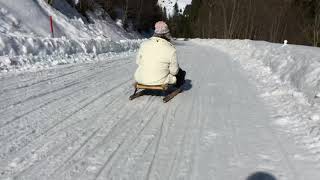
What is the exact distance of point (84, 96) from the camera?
8789 mm

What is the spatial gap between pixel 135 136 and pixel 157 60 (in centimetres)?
294

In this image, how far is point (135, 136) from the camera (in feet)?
19.8

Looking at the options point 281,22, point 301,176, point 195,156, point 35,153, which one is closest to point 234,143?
point 195,156

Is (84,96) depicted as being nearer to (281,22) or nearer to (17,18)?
(17,18)

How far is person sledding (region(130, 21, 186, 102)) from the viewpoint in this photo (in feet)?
28.5

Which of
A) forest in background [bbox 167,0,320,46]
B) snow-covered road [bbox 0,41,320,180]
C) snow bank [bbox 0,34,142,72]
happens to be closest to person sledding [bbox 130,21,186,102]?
snow-covered road [bbox 0,41,320,180]

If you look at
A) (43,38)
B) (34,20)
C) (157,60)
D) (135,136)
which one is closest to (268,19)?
(34,20)

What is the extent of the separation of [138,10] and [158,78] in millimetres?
57200

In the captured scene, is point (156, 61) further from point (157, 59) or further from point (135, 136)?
point (135, 136)

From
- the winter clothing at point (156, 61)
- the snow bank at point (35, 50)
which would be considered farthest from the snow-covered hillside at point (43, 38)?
the winter clothing at point (156, 61)

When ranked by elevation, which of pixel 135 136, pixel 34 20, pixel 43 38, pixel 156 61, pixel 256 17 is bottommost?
pixel 135 136

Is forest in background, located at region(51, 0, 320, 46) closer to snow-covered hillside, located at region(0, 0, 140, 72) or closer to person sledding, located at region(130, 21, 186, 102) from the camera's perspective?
snow-covered hillside, located at region(0, 0, 140, 72)

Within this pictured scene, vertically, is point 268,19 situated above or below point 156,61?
above

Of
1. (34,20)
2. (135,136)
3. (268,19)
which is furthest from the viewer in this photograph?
(268,19)
